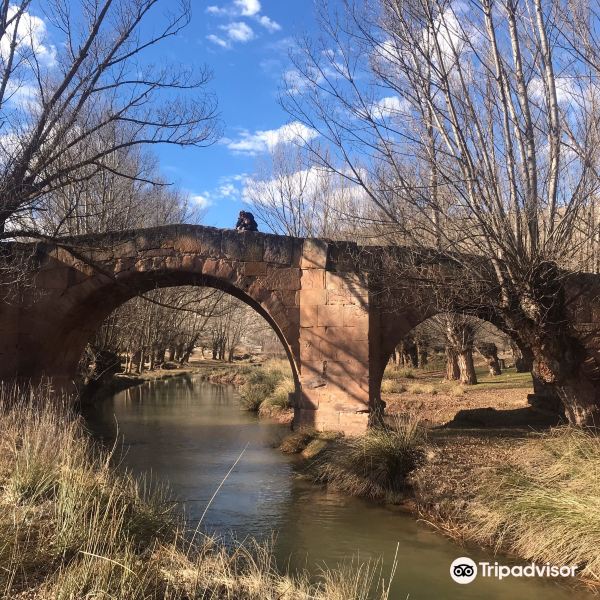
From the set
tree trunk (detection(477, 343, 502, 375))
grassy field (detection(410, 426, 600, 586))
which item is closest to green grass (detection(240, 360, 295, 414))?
tree trunk (detection(477, 343, 502, 375))

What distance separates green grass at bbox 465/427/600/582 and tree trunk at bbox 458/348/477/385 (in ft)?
42.0

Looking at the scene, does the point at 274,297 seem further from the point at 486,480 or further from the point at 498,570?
the point at 498,570

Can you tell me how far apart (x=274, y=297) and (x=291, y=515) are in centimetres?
417

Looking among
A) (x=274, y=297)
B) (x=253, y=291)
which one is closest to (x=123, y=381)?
(x=253, y=291)

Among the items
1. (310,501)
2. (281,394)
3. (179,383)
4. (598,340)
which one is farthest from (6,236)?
(179,383)

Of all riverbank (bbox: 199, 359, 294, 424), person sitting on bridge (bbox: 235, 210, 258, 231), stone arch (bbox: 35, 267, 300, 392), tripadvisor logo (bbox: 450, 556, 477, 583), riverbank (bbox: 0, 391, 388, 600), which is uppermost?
person sitting on bridge (bbox: 235, 210, 258, 231)

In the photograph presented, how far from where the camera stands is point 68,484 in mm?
4469

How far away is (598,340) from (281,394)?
9477mm

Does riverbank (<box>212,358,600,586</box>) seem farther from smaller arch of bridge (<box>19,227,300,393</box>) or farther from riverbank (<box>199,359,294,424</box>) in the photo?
riverbank (<box>199,359,294,424</box>)

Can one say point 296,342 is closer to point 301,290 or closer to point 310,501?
point 301,290

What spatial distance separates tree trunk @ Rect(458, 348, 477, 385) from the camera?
64.8 ft

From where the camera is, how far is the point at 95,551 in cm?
356

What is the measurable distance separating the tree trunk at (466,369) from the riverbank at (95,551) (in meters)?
15.5

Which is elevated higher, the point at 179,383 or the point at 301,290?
the point at 301,290
